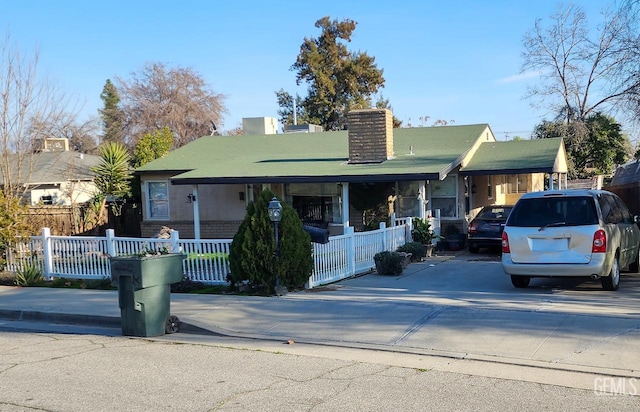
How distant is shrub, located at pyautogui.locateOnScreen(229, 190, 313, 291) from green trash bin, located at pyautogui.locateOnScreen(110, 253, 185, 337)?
2.52m

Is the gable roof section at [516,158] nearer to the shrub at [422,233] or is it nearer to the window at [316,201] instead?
the shrub at [422,233]

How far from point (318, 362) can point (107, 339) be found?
11.6ft

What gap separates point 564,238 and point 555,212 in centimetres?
52

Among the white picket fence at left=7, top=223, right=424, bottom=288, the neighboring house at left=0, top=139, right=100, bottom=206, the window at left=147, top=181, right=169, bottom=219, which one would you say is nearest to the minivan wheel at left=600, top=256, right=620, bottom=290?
the white picket fence at left=7, top=223, right=424, bottom=288

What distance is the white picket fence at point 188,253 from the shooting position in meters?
12.7

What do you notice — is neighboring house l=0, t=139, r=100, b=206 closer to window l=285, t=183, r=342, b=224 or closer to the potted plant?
window l=285, t=183, r=342, b=224

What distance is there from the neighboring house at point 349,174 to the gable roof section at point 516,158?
0.11ft

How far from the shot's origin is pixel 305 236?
463 inches

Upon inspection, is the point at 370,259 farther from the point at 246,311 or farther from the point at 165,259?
the point at 165,259

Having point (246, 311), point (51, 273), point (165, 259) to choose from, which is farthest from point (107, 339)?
point (51, 273)

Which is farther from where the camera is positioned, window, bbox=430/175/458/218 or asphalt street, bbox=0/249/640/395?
window, bbox=430/175/458/218

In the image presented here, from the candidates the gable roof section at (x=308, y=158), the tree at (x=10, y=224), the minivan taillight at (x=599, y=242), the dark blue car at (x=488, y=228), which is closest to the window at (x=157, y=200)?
the gable roof section at (x=308, y=158)

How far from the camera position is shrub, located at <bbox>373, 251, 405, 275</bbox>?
13383mm

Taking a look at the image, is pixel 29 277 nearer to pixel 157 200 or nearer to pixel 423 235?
pixel 157 200
